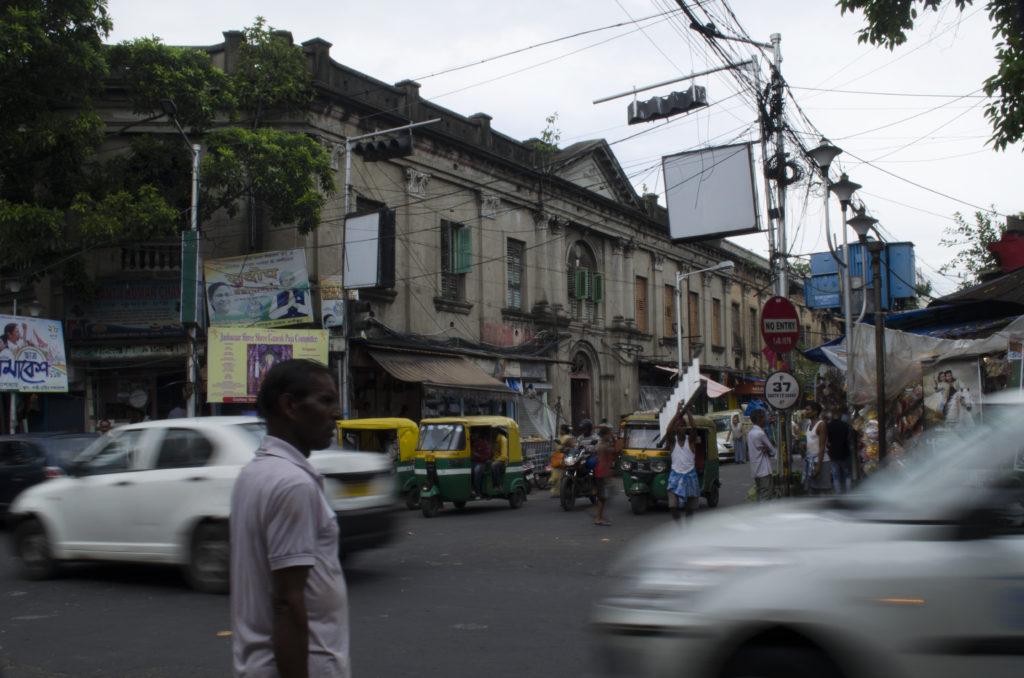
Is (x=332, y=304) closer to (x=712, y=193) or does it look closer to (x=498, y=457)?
(x=498, y=457)

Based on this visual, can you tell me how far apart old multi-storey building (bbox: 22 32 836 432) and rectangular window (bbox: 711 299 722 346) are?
10.8 ft

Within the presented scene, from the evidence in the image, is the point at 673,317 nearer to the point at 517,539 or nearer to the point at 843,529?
the point at 517,539

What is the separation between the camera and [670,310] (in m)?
42.9

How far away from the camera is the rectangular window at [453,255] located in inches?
1117

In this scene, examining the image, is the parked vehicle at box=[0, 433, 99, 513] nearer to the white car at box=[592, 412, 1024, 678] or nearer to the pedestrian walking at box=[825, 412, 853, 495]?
the white car at box=[592, 412, 1024, 678]

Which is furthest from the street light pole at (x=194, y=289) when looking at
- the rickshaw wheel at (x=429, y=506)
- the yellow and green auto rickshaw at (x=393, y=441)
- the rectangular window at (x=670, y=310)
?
the rectangular window at (x=670, y=310)

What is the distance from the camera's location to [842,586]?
12.4 ft

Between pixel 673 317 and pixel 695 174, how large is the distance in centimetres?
2591

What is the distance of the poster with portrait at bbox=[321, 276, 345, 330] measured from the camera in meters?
22.9

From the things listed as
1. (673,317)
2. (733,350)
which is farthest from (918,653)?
(733,350)

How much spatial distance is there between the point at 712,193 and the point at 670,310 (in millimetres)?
25695

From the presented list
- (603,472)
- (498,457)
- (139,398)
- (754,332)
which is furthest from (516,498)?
(754,332)

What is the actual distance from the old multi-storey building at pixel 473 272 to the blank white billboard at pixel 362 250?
997 millimetres

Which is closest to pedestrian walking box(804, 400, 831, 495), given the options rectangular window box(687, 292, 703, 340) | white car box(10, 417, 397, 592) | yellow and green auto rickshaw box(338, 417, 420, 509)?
yellow and green auto rickshaw box(338, 417, 420, 509)
